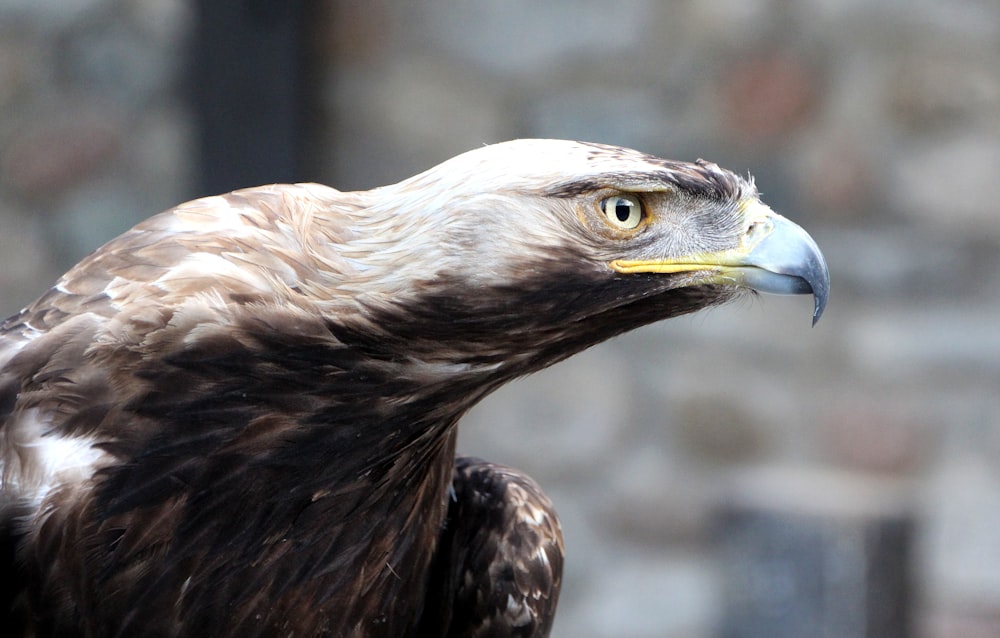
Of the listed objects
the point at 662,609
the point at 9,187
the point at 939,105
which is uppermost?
the point at 939,105

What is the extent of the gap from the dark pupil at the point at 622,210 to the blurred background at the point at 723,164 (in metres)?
2.71

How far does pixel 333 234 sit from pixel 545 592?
1005 millimetres

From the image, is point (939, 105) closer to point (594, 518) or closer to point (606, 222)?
point (594, 518)

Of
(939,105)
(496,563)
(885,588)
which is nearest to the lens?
(496,563)

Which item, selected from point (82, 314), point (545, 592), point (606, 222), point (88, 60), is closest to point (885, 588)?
point (545, 592)

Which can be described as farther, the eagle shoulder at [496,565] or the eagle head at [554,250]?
the eagle shoulder at [496,565]

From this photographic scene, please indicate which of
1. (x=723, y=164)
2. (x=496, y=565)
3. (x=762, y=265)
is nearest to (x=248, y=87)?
(x=723, y=164)

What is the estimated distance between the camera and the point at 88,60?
5777 mm

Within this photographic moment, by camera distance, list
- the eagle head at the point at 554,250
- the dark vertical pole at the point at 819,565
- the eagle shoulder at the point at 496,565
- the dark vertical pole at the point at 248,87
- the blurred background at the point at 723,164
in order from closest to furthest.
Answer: the eagle head at the point at 554,250, the eagle shoulder at the point at 496,565, the dark vertical pole at the point at 819,565, the blurred background at the point at 723,164, the dark vertical pole at the point at 248,87

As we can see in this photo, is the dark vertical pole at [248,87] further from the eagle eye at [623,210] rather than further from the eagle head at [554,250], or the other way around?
the eagle eye at [623,210]

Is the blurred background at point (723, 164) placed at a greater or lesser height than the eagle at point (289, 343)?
lesser

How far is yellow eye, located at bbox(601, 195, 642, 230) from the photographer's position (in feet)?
6.98

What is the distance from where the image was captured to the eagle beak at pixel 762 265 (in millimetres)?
2168

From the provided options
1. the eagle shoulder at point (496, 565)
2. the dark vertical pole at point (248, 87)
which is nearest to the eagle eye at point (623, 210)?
the eagle shoulder at point (496, 565)
